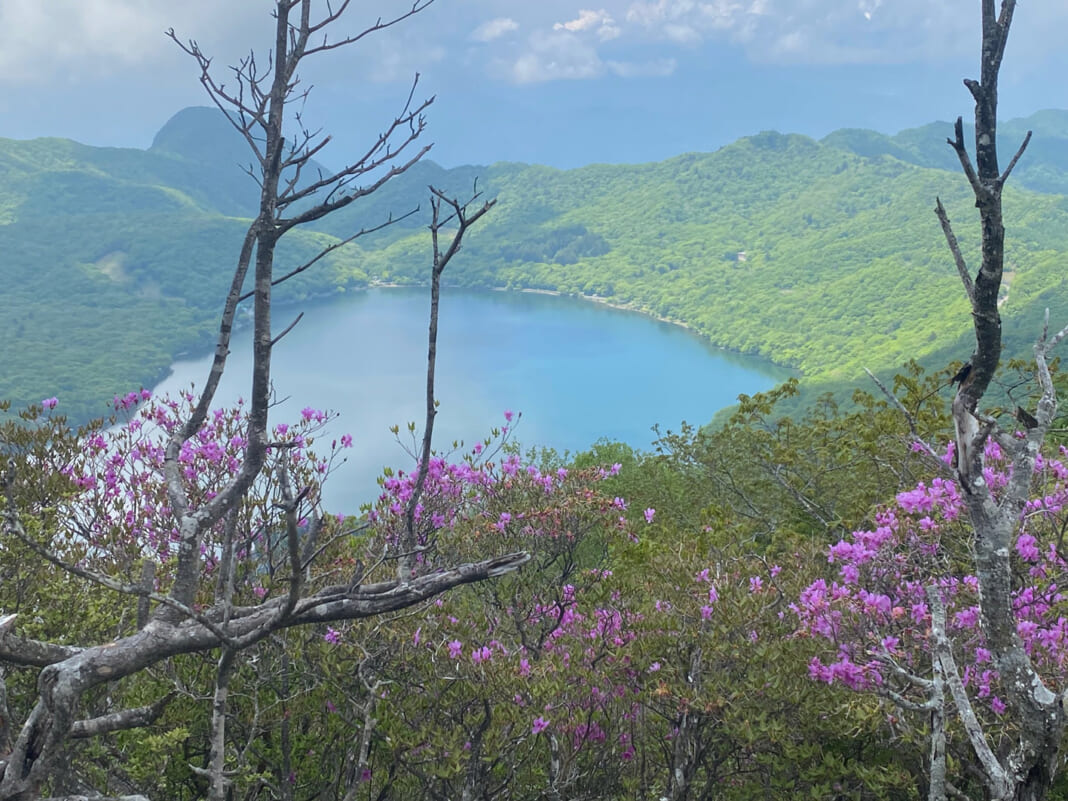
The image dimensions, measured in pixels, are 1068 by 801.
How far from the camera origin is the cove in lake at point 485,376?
257 ft

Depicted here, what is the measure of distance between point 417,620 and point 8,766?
3.37 m

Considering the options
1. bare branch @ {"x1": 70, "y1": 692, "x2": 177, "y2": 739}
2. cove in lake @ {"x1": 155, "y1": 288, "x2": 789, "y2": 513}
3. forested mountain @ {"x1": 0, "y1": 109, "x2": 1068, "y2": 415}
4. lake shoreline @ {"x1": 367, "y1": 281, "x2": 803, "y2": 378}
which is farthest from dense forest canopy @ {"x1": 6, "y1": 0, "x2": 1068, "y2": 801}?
lake shoreline @ {"x1": 367, "y1": 281, "x2": 803, "y2": 378}

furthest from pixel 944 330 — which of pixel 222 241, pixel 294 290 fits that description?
pixel 222 241

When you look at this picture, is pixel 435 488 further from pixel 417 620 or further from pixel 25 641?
pixel 25 641

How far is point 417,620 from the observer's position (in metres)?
6.48

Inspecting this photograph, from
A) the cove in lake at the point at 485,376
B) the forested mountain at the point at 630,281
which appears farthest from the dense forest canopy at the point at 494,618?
the forested mountain at the point at 630,281

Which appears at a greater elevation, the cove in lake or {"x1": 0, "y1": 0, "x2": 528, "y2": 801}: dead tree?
{"x1": 0, "y1": 0, "x2": 528, "y2": 801}: dead tree

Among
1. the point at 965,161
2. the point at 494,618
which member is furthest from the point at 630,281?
the point at 965,161

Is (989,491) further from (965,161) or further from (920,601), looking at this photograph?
(920,601)

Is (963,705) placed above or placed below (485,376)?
above

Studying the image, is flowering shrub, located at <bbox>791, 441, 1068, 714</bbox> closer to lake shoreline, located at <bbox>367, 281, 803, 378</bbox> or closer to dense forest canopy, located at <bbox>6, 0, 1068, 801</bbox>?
dense forest canopy, located at <bbox>6, 0, 1068, 801</bbox>

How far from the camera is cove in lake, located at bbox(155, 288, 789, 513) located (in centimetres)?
7844

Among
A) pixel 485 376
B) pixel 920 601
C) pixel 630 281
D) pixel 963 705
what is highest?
pixel 630 281

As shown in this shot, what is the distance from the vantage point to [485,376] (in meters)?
103
